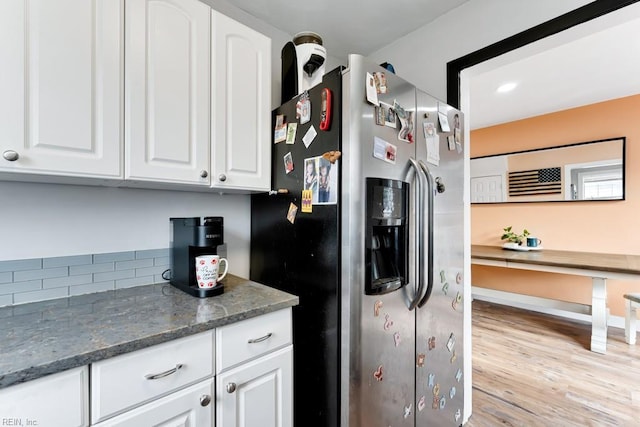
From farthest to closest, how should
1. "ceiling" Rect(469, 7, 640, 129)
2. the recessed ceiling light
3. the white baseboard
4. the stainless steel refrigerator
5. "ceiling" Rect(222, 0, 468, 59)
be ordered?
the white baseboard
the recessed ceiling light
"ceiling" Rect(469, 7, 640, 129)
"ceiling" Rect(222, 0, 468, 59)
the stainless steel refrigerator

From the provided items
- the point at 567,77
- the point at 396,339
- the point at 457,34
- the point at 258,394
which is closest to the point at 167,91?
the point at 258,394

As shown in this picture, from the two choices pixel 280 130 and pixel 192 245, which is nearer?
pixel 192 245

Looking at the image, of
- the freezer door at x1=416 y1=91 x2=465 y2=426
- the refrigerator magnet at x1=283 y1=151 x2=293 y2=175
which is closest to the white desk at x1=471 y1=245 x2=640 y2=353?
the freezer door at x1=416 y1=91 x2=465 y2=426

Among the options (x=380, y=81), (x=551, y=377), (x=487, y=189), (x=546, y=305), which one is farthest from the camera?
(x=487, y=189)

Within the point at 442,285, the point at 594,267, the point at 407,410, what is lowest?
the point at 407,410

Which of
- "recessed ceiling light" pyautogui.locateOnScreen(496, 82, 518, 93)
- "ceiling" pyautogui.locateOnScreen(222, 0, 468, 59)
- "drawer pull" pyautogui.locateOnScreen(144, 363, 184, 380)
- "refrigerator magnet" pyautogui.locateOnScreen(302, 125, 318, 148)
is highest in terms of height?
"recessed ceiling light" pyautogui.locateOnScreen(496, 82, 518, 93)

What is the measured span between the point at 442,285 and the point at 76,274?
5.64 feet

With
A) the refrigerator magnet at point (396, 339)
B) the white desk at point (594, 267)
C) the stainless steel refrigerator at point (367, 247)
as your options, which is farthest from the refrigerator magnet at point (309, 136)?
the white desk at point (594, 267)

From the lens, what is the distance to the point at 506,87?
9.41ft

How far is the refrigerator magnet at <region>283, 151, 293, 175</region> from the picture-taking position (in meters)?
1.37

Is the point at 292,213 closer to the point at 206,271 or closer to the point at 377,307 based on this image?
the point at 206,271

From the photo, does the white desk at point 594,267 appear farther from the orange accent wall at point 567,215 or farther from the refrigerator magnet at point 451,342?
the refrigerator magnet at point 451,342

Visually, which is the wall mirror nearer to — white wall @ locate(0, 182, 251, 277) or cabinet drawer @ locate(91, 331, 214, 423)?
white wall @ locate(0, 182, 251, 277)

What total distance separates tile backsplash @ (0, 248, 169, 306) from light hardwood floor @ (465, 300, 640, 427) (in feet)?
6.93
